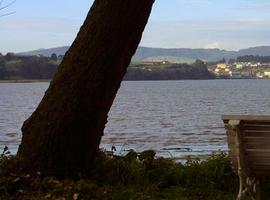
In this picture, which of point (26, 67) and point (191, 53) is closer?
point (26, 67)

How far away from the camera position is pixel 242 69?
136125mm

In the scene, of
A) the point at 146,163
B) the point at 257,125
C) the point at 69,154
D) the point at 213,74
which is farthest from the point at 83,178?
the point at 213,74

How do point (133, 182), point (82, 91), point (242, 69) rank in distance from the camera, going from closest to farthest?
point (82, 91)
point (133, 182)
point (242, 69)

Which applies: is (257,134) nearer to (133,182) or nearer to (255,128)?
(255,128)

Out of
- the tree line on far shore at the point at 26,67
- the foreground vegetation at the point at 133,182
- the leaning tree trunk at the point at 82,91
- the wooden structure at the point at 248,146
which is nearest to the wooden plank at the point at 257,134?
the wooden structure at the point at 248,146

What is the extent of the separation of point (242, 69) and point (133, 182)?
13249cm

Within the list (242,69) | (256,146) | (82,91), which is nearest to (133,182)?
(82,91)

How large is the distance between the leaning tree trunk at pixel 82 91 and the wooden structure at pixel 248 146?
1178 millimetres

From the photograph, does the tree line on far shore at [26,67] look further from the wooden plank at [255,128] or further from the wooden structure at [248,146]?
the wooden plank at [255,128]

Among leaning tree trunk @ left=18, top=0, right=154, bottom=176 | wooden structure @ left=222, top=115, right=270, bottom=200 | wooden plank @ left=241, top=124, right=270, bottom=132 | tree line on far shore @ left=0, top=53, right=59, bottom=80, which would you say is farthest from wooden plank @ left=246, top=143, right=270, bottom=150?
tree line on far shore @ left=0, top=53, right=59, bottom=80

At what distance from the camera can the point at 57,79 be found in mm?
5633

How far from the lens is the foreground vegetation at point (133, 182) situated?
5.23 meters

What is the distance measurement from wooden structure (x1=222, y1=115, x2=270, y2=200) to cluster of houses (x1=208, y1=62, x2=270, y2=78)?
4863 inches

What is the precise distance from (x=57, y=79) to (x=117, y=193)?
1.19 metres
